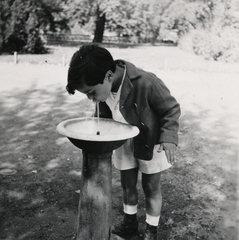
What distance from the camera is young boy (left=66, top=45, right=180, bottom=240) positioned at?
190 centimetres

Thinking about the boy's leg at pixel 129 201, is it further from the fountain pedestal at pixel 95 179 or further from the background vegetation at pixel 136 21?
the background vegetation at pixel 136 21

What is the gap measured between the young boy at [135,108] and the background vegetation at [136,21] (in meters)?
13.3

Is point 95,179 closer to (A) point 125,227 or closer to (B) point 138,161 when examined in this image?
(B) point 138,161

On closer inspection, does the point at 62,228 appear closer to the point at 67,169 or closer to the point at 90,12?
the point at 67,169

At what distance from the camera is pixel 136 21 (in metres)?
25.5

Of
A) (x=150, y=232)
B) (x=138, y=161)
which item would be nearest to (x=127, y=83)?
(x=138, y=161)

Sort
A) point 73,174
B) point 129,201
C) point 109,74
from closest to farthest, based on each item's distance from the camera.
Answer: point 109,74
point 129,201
point 73,174

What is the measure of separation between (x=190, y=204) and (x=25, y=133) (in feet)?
9.18

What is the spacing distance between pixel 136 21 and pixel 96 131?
79.9ft

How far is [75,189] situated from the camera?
3342mm

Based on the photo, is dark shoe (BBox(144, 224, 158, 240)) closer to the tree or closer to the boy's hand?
the boy's hand

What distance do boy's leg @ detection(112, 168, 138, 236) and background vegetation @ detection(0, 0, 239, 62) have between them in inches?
522

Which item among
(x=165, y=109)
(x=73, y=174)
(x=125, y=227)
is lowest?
(x=73, y=174)

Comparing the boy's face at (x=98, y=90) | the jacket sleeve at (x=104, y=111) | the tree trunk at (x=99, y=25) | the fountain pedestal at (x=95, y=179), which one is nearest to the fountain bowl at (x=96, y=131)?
the fountain pedestal at (x=95, y=179)
